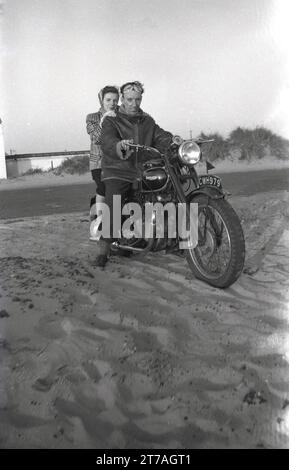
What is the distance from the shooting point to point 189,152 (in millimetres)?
3451

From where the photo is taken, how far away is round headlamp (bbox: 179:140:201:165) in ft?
11.3

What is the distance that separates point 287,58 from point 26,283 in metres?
2.76

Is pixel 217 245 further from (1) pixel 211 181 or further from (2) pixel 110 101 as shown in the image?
(2) pixel 110 101

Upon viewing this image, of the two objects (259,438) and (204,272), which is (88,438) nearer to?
(259,438)

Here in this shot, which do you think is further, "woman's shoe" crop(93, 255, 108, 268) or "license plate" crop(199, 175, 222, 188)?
"woman's shoe" crop(93, 255, 108, 268)

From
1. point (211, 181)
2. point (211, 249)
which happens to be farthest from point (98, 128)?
point (211, 249)

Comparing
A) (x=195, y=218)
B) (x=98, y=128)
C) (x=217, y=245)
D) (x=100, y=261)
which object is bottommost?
(x=100, y=261)

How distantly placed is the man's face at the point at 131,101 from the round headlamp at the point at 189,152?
81 centimetres

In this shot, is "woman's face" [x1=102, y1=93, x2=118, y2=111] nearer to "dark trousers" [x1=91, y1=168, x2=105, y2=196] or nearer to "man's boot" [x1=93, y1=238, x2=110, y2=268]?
"dark trousers" [x1=91, y1=168, x2=105, y2=196]

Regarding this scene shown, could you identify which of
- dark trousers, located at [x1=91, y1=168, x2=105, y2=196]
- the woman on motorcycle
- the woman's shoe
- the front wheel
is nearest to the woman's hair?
the woman on motorcycle

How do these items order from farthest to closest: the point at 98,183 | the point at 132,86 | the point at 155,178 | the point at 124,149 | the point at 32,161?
the point at 32,161
the point at 98,183
the point at 132,86
the point at 124,149
the point at 155,178

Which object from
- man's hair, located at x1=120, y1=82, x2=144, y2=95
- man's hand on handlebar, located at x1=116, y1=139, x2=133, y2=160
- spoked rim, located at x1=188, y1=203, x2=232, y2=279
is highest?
man's hair, located at x1=120, y1=82, x2=144, y2=95

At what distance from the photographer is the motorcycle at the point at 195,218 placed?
10.5 feet

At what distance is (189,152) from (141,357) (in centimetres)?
175
